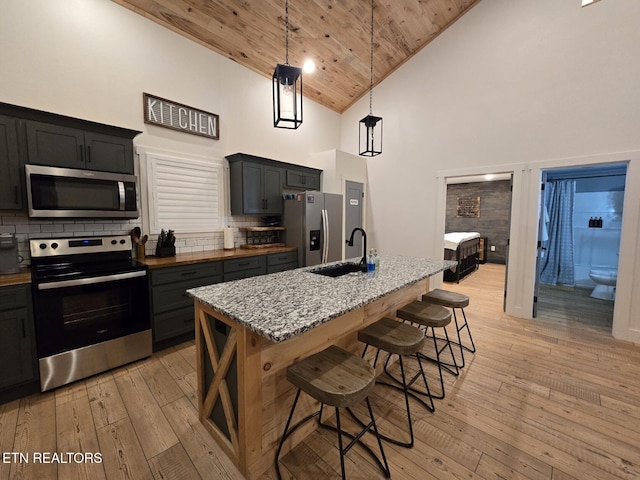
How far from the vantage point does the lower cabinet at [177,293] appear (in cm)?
262

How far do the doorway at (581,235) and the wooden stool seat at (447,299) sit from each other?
106 inches

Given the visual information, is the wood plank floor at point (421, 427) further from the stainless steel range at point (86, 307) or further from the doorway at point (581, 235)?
the doorway at point (581, 235)

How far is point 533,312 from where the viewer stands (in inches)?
143

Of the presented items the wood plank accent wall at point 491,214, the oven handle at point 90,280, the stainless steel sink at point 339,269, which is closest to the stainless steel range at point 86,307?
the oven handle at point 90,280

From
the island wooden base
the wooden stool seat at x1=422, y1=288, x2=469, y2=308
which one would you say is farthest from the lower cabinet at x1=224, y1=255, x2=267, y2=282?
the wooden stool seat at x1=422, y1=288, x2=469, y2=308

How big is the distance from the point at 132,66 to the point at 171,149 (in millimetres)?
890

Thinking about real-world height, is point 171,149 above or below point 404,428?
above

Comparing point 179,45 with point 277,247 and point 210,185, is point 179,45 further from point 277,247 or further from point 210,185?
point 277,247

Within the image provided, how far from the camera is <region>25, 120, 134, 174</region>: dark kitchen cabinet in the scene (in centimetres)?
216

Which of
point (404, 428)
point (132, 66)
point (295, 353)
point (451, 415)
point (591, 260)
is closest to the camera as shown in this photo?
point (295, 353)

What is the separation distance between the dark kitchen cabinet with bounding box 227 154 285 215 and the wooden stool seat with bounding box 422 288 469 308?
2469mm

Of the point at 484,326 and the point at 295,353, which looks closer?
the point at 295,353

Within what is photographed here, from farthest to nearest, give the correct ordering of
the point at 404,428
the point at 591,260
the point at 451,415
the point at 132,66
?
the point at 591,260, the point at 132,66, the point at 451,415, the point at 404,428

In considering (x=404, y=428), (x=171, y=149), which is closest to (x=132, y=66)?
(x=171, y=149)
